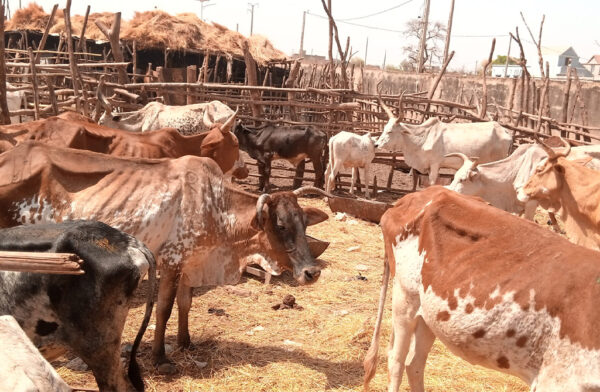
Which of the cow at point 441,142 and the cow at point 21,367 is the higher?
the cow at point 441,142

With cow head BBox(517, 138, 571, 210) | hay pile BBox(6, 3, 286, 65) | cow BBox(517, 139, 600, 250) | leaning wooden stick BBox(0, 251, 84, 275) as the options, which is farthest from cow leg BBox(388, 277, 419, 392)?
hay pile BBox(6, 3, 286, 65)

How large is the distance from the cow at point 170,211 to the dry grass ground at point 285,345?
1.13 feet

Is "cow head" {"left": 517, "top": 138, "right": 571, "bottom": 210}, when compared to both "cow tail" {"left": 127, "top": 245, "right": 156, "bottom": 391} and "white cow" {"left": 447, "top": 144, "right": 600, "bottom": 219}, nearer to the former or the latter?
"white cow" {"left": 447, "top": 144, "right": 600, "bottom": 219}

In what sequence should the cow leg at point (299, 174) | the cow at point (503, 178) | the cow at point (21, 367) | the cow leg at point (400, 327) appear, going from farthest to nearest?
the cow leg at point (299, 174), the cow at point (503, 178), the cow leg at point (400, 327), the cow at point (21, 367)

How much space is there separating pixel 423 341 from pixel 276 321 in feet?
7.51

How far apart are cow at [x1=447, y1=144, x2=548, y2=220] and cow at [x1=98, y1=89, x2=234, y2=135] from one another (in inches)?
188

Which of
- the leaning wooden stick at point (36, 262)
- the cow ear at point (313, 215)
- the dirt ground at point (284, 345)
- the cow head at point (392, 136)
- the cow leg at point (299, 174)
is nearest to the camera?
the leaning wooden stick at point (36, 262)

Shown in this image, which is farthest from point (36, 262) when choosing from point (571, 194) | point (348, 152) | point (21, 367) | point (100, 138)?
point (348, 152)

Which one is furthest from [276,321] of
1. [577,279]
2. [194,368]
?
[577,279]

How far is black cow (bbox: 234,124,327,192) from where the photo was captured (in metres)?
12.6

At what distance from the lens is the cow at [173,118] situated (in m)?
11.1

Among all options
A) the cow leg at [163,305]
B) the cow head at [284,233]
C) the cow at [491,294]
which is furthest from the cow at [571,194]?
the cow leg at [163,305]

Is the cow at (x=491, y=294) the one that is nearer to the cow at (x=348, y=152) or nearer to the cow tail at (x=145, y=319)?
the cow tail at (x=145, y=319)

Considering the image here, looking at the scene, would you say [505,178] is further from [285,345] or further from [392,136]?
→ [285,345]
